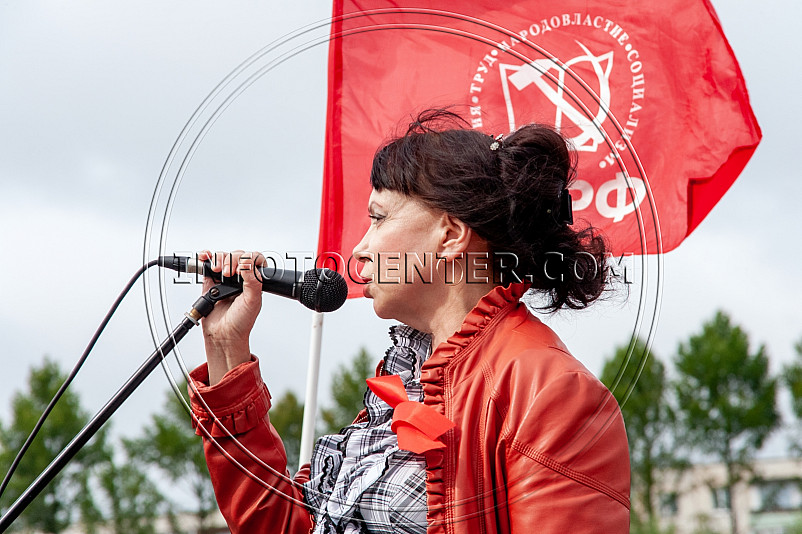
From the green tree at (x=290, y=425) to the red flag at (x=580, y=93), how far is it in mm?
322

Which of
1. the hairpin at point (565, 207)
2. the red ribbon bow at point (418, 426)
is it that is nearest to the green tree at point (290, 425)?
the red ribbon bow at point (418, 426)

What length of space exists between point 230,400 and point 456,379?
1.73 ft

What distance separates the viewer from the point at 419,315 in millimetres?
1683

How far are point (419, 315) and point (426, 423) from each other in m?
0.32

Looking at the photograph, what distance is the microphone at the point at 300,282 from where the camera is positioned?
5.20 feet

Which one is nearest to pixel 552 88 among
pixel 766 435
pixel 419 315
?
pixel 419 315

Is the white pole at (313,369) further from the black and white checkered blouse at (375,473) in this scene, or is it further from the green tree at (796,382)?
the green tree at (796,382)

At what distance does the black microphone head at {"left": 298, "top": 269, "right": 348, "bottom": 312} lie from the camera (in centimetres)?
158

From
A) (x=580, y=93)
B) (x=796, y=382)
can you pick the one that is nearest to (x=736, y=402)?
(x=796, y=382)

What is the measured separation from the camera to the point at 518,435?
135cm

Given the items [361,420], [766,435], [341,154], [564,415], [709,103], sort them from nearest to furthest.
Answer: [564,415], [361,420], [341,154], [709,103], [766,435]

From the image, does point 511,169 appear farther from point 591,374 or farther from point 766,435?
point 766,435

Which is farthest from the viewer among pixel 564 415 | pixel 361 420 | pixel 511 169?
pixel 361 420

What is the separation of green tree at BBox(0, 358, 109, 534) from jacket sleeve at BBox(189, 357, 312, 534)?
37cm
